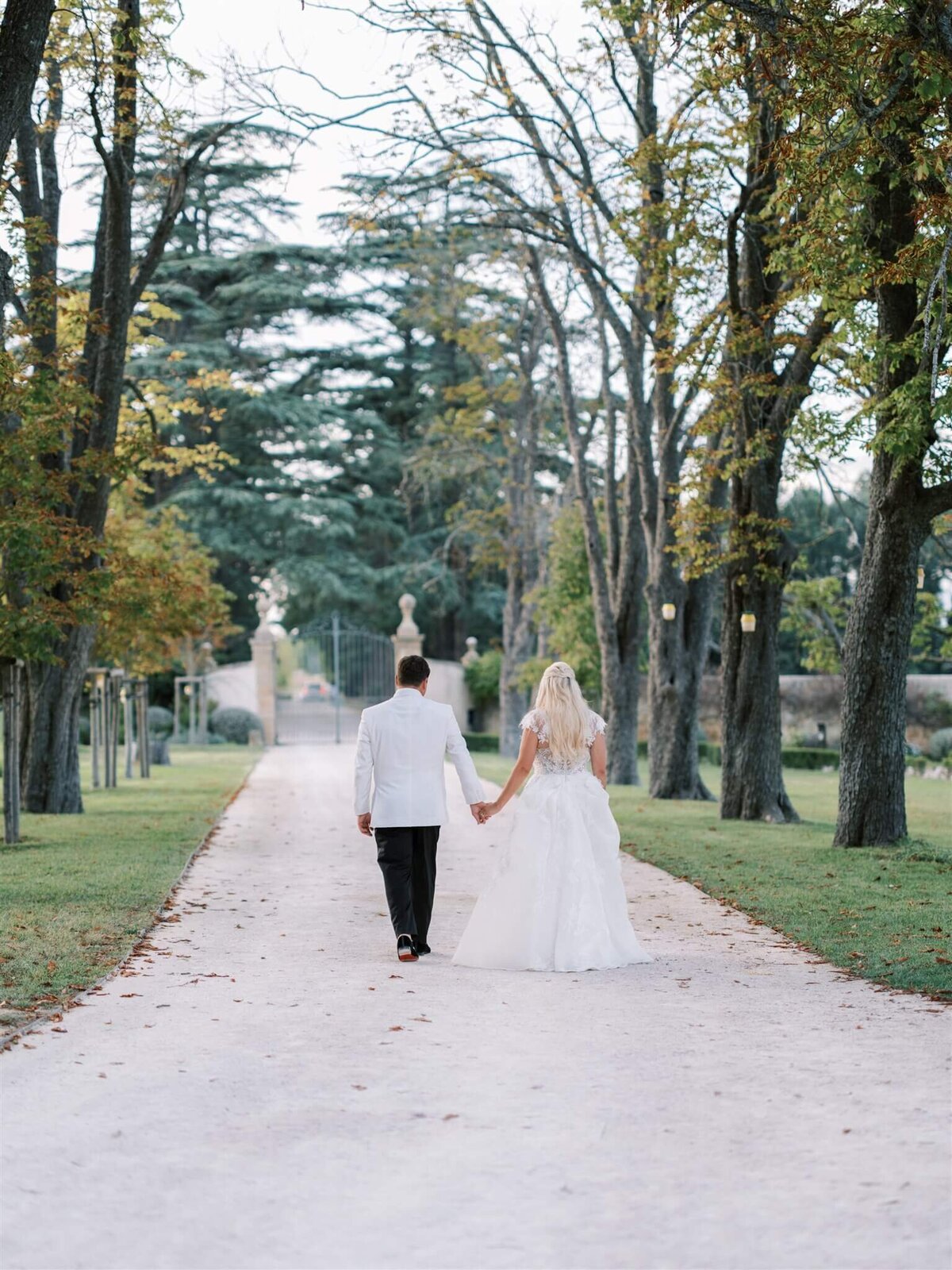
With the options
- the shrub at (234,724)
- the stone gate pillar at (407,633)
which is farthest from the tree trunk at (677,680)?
the shrub at (234,724)

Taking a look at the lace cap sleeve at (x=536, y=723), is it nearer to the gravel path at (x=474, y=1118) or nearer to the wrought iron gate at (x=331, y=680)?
the gravel path at (x=474, y=1118)

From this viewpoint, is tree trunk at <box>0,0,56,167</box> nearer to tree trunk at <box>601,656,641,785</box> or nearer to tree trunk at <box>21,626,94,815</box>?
tree trunk at <box>21,626,94,815</box>

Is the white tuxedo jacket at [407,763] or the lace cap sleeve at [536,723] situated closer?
the white tuxedo jacket at [407,763]

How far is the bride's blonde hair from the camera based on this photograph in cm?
838

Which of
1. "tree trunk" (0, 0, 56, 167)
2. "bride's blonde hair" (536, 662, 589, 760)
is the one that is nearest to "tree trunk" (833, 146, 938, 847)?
"bride's blonde hair" (536, 662, 589, 760)

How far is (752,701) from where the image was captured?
16.9m

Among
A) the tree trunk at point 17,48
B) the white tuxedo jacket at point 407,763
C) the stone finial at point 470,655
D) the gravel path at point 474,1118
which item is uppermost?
the tree trunk at point 17,48

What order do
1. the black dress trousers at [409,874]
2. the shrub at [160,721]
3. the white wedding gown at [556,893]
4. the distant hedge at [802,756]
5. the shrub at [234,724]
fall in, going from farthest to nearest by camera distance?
the shrub at [160,721] → the shrub at [234,724] → the distant hedge at [802,756] → the black dress trousers at [409,874] → the white wedding gown at [556,893]

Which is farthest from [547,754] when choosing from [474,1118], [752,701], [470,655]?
[470,655]

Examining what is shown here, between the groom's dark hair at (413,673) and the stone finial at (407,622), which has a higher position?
the stone finial at (407,622)

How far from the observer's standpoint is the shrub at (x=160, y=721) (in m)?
44.0

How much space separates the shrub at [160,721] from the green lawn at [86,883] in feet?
73.0

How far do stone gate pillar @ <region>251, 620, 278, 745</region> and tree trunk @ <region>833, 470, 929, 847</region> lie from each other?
28118 millimetres

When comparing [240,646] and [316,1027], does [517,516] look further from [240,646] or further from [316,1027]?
[316,1027]
